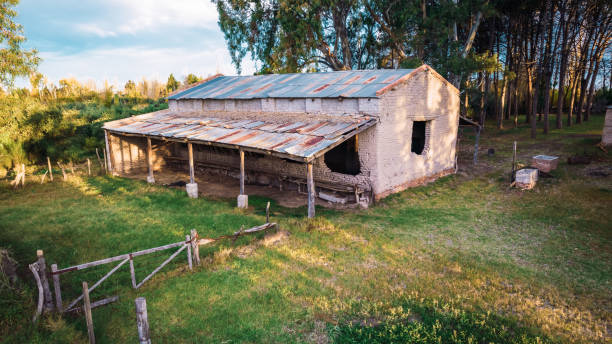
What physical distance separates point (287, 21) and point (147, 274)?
21.8 meters

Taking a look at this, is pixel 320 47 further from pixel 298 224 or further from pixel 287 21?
pixel 298 224

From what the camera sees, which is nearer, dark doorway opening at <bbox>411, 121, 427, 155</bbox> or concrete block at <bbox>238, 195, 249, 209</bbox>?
concrete block at <bbox>238, 195, 249, 209</bbox>

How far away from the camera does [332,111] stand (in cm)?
1479

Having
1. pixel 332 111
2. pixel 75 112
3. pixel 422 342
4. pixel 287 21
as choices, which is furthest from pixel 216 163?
pixel 422 342

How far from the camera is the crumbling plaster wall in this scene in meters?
13.9

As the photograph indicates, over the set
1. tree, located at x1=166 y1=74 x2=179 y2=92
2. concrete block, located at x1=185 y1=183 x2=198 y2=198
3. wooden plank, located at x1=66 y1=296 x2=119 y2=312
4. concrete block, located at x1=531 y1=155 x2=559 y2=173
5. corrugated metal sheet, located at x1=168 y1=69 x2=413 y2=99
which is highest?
tree, located at x1=166 y1=74 x2=179 y2=92

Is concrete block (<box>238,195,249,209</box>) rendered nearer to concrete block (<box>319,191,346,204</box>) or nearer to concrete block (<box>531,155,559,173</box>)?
concrete block (<box>319,191,346,204</box>)

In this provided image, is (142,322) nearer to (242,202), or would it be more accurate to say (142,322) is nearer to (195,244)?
(195,244)

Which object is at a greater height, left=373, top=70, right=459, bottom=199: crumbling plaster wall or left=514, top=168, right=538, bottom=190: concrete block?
left=373, top=70, right=459, bottom=199: crumbling plaster wall

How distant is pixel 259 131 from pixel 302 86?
3.80 meters

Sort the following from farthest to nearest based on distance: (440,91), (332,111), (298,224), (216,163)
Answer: (216,163), (440,91), (332,111), (298,224)

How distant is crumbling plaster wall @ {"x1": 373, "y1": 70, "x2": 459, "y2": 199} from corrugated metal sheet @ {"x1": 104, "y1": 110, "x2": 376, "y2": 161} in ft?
4.65

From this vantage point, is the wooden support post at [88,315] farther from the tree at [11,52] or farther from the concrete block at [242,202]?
the tree at [11,52]

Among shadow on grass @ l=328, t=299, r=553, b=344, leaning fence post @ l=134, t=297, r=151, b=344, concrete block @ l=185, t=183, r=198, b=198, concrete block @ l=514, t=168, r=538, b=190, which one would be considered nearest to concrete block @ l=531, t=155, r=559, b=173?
concrete block @ l=514, t=168, r=538, b=190
